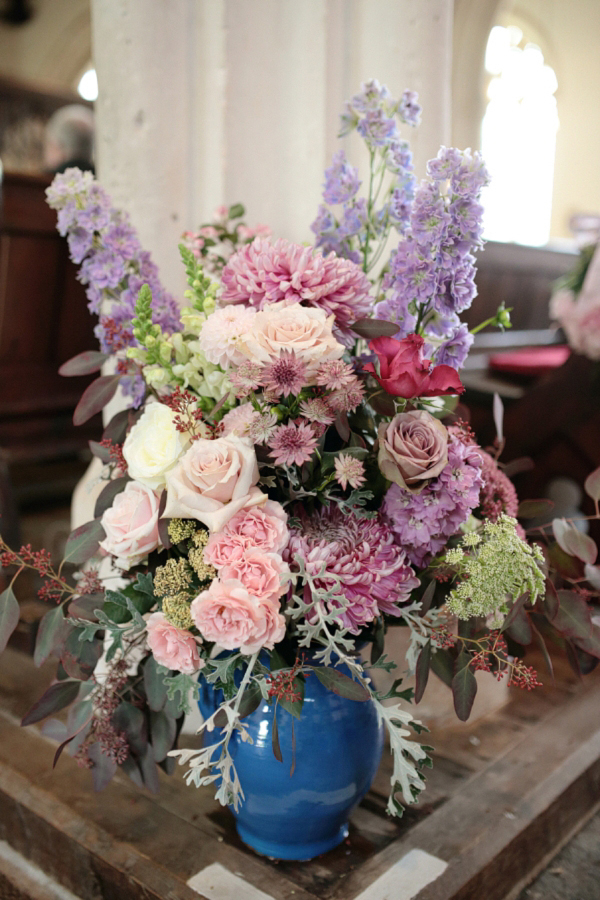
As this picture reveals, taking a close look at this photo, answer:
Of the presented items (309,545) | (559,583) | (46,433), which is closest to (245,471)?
(309,545)

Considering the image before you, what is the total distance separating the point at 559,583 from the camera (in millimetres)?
964

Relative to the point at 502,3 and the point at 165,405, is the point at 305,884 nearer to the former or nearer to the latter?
the point at 165,405

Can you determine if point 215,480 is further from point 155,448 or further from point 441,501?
point 441,501

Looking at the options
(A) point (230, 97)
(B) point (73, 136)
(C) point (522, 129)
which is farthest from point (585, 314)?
(C) point (522, 129)

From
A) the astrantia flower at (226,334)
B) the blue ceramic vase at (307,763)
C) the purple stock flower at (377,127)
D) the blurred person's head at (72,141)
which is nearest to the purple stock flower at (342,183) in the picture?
the purple stock flower at (377,127)

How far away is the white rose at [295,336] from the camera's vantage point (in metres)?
0.74

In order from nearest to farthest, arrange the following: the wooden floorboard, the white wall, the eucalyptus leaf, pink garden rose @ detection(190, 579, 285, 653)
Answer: pink garden rose @ detection(190, 579, 285, 653) → the eucalyptus leaf → the wooden floorboard → the white wall

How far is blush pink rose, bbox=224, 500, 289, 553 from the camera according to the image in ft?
2.43

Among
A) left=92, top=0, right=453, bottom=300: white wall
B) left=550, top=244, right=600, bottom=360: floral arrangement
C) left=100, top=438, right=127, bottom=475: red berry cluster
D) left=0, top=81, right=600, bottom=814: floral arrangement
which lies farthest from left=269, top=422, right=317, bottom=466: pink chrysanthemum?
left=550, top=244, right=600, bottom=360: floral arrangement

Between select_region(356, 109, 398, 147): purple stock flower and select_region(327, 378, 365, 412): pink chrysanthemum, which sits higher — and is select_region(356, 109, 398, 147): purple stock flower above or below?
above

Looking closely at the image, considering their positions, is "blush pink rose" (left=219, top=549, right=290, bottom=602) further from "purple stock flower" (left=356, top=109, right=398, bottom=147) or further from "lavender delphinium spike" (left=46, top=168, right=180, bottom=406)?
"purple stock flower" (left=356, top=109, right=398, bottom=147)

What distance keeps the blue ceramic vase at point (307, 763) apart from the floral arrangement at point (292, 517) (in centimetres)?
3

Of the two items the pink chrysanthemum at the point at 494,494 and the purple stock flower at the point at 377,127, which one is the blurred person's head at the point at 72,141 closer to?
the purple stock flower at the point at 377,127

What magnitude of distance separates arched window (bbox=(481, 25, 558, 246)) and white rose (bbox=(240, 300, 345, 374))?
325 inches
